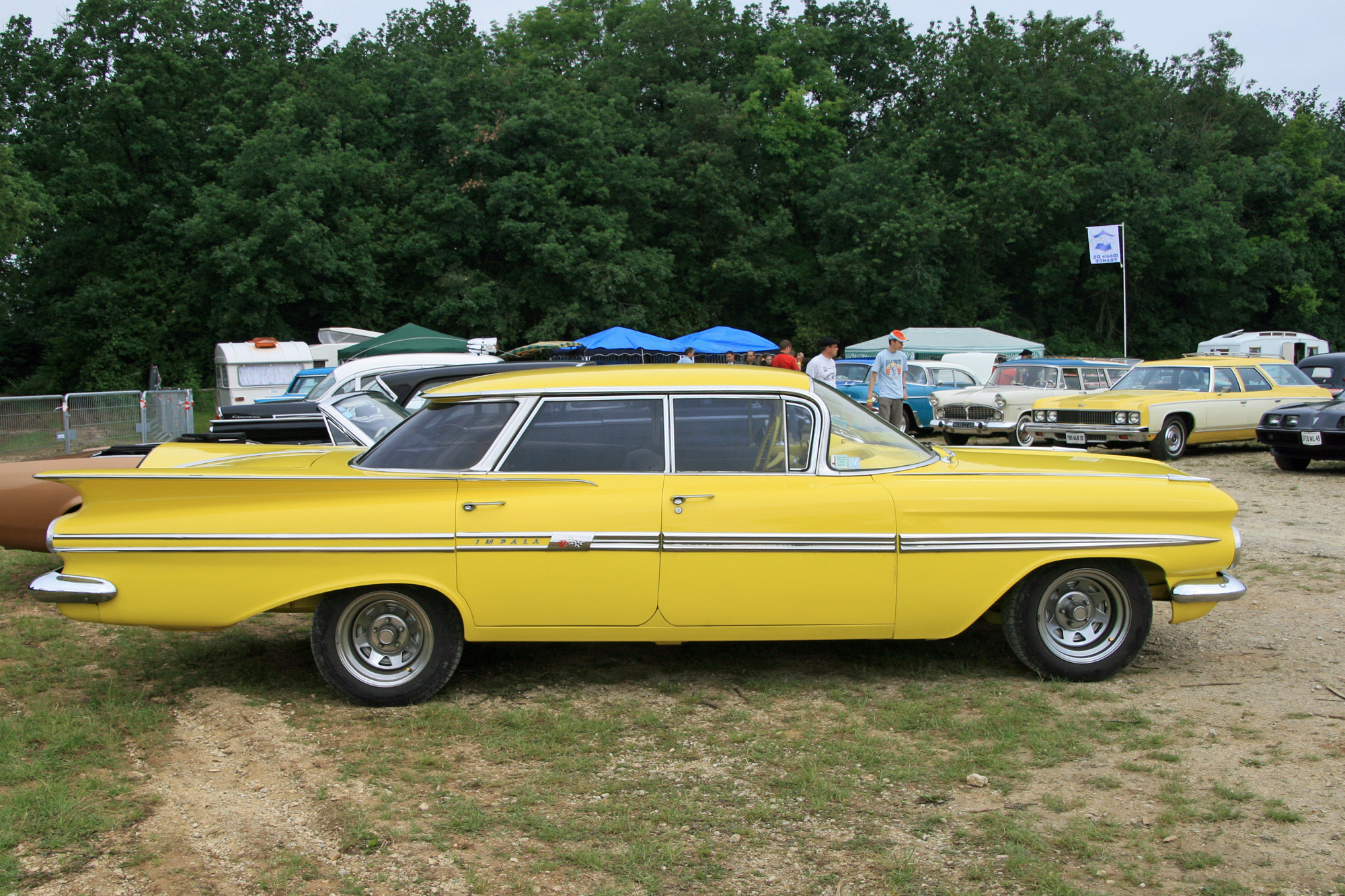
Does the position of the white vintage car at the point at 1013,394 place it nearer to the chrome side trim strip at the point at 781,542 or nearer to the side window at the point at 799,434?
the side window at the point at 799,434

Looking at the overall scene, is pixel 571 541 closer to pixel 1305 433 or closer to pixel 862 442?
pixel 862 442

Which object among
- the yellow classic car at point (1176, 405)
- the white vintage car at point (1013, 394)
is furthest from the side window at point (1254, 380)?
the white vintage car at point (1013, 394)

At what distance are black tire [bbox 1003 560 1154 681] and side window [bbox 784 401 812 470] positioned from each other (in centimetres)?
122

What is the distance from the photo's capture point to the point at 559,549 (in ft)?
15.8

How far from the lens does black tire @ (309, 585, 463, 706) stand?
16.1ft

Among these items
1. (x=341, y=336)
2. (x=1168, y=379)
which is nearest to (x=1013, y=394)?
(x=1168, y=379)

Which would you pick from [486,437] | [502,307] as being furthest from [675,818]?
[502,307]

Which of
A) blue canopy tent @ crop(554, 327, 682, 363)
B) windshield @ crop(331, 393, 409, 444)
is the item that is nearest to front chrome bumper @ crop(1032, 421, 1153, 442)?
windshield @ crop(331, 393, 409, 444)

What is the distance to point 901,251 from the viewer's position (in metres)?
42.6

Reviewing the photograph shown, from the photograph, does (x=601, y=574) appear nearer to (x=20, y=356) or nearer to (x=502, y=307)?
(x=502, y=307)

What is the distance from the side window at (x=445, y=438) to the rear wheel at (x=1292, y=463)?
12026mm

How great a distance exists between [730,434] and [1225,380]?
44.8 ft

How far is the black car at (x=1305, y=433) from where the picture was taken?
12648mm

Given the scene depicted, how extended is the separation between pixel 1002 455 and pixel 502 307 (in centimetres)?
3380
